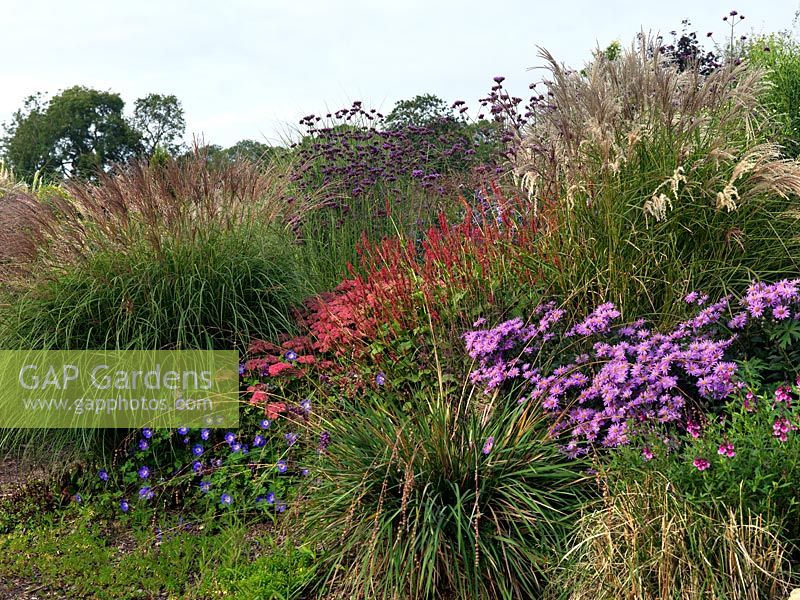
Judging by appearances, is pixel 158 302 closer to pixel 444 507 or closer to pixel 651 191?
pixel 444 507

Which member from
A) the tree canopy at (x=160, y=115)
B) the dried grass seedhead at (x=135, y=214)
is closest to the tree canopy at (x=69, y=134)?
the tree canopy at (x=160, y=115)

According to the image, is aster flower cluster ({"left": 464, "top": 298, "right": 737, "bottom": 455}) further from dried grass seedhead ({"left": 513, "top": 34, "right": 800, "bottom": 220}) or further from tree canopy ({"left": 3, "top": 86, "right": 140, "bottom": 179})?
tree canopy ({"left": 3, "top": 86, "right": 140, "bottom": 179})

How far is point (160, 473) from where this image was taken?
15.7ft

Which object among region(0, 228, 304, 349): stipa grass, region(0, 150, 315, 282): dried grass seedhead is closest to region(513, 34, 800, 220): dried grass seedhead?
region(0, 228, 304, 349): stipa grass

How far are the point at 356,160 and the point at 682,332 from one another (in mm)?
4689

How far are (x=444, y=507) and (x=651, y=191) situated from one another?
213cm

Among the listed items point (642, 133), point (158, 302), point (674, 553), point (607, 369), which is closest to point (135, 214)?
point (158, 302)

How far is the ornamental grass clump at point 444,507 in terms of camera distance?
118 inches

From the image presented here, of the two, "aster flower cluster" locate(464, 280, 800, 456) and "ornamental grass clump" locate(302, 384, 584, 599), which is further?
"aster flower cluster" locate(464, 280, 800, 456)

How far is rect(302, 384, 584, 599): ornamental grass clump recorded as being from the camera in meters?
3.01

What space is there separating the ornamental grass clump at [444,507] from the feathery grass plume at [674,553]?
30 centimetres

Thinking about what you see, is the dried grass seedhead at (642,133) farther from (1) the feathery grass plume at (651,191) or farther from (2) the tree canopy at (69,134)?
(2) the tree canopy at (69,134)

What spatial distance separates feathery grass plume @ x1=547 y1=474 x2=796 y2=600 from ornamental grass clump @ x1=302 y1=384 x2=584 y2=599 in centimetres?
30

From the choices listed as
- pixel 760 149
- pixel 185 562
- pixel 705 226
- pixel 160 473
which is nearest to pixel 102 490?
pixel 160 473
